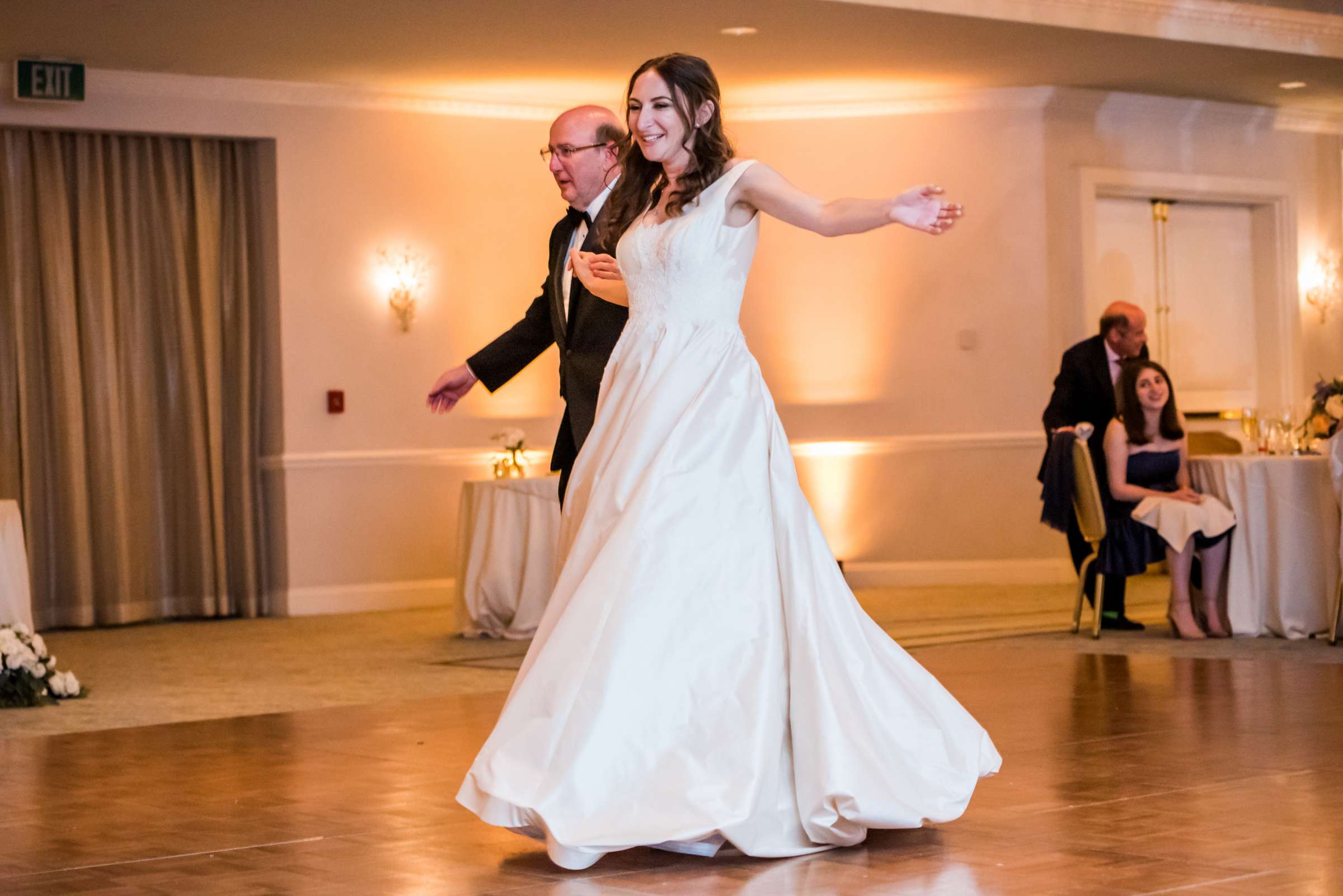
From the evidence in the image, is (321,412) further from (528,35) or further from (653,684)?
(653,684)

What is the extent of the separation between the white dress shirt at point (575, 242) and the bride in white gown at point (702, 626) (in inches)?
16.9

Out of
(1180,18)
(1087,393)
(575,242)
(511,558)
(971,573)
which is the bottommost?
(971,573)

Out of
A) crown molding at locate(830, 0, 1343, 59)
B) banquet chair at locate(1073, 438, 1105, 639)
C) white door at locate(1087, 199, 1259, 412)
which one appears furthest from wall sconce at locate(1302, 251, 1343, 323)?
banquet chair at locate(1073, 438, 1105, 639)

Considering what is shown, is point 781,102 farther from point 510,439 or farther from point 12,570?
point 12,570

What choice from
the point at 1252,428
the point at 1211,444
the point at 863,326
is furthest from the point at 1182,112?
the point at 1252,428

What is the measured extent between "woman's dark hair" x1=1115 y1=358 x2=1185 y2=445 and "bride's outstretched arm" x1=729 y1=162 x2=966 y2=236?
3.99m

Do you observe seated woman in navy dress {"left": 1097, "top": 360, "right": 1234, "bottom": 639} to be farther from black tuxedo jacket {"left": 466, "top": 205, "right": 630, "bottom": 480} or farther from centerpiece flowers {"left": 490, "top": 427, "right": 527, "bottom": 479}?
black tuxedo jacket {"left": 466, "top": 205, "right": 630, "bottom": 480}

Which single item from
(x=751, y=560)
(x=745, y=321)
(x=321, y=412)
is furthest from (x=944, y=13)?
(x=751, y=560)

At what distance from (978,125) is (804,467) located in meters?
2.24

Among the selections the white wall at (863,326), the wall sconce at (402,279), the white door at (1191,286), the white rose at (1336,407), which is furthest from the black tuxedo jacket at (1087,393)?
the wall sconce at (402,279)

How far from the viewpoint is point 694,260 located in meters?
2.98

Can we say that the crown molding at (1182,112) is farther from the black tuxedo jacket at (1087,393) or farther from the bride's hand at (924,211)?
the bride's hand at (924,211)

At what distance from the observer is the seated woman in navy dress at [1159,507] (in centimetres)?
654

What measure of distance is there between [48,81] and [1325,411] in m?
6.11
